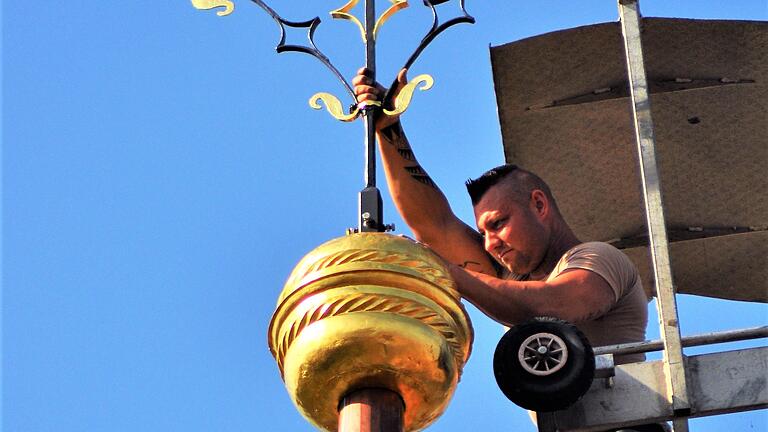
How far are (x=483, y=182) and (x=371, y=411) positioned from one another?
9.08 feet

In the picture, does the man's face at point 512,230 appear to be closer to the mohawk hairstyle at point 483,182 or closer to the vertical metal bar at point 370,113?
the mohawk hairstyle at point 483,182

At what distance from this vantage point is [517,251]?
32.4ft

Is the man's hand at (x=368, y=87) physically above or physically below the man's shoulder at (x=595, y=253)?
above

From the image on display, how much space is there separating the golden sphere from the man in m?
0.55

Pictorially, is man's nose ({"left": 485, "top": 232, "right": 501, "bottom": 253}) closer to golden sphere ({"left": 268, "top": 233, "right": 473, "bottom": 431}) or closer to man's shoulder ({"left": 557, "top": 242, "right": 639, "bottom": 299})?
man's shoulder ({"left": 557, "top": 242, "right": 639, "bottom": 299})

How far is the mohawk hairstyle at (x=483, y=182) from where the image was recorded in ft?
33.1

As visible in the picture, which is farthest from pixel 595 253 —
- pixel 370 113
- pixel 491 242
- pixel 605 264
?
pixel 370 113

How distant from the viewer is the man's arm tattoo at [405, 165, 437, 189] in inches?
421

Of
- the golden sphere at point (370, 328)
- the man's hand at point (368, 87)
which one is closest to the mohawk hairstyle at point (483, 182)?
the man's hand at point (368, 87)

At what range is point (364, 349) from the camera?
7.63 meters

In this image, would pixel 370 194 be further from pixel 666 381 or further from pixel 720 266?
pixel 720 266

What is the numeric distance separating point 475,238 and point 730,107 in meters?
1.56

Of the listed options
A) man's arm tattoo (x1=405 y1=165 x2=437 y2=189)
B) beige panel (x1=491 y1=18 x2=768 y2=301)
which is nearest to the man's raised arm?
man's arm tattoo (x1=405 y1=165 x2=437 y2=189)

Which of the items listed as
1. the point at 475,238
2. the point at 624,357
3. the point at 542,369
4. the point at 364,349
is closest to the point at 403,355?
the point at 364,349
